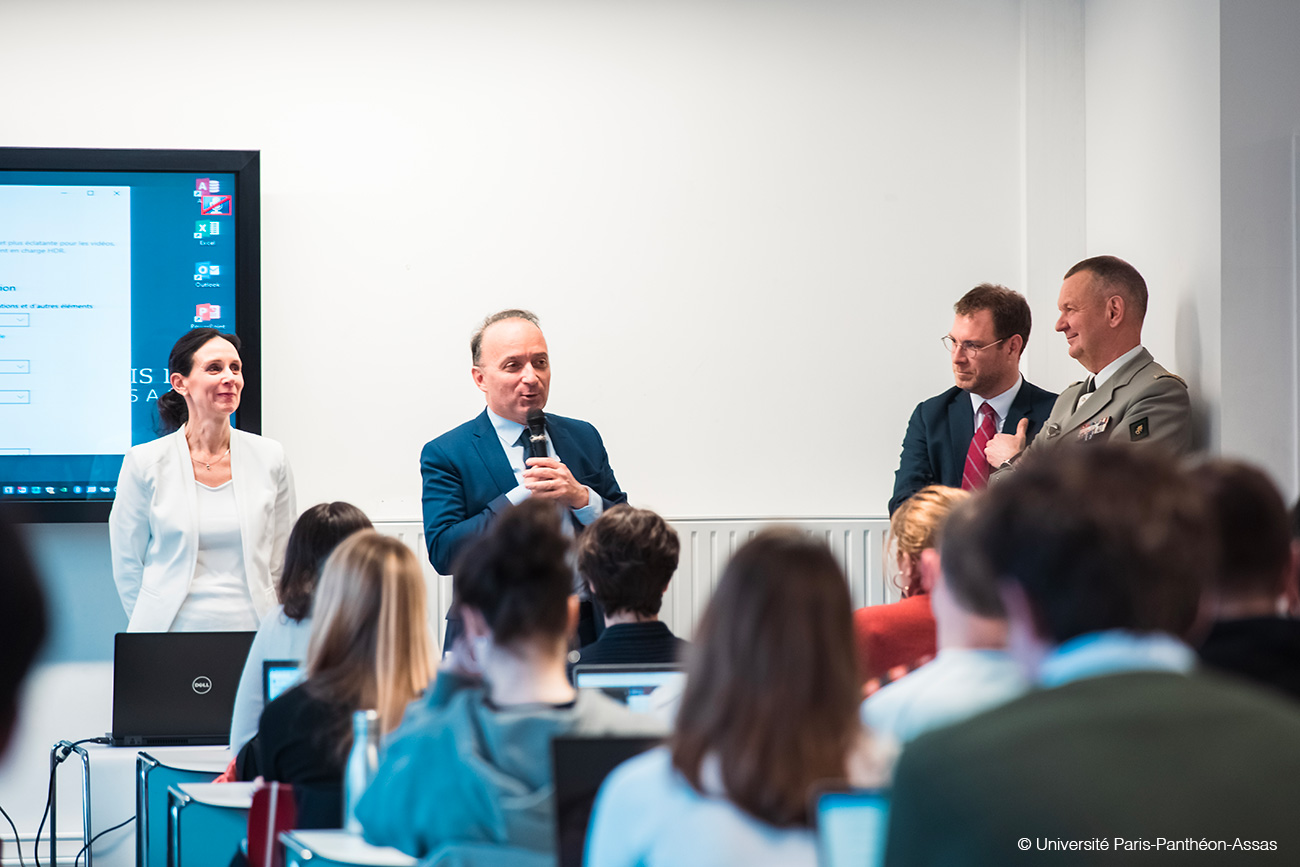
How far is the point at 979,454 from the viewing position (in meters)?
4.14

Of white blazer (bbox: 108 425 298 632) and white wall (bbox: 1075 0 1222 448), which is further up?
white wall (bbox: 1075 0 1222 448)

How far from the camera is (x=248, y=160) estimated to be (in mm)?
4438

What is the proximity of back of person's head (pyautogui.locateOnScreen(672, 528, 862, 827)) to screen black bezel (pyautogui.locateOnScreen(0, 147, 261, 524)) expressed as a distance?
3.37m

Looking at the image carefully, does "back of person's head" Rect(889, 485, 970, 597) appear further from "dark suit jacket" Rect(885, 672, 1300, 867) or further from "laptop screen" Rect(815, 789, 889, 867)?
"dark suit jacket" Rect(885, 672, 1300, 867)

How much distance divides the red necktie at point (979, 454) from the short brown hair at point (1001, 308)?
0.26 meters

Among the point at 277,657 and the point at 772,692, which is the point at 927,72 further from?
the point at 772,692

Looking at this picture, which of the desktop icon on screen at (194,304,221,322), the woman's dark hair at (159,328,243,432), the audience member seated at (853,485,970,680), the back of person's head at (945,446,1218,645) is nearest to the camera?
the back of person's head at (945,446,1218,645)

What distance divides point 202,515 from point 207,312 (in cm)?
85

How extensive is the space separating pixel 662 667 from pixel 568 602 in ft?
1.27

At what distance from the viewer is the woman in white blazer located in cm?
391

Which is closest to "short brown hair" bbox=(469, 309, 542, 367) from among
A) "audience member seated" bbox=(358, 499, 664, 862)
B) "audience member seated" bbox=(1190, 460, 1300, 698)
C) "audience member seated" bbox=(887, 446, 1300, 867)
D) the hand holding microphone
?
the hand holding microphone

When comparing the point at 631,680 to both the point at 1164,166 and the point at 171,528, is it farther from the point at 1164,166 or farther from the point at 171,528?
the point at 1164,166

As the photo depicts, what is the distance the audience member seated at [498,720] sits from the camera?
1.66 m

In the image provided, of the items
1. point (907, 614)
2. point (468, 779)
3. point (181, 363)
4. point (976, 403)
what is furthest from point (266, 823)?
point (976, 403)
